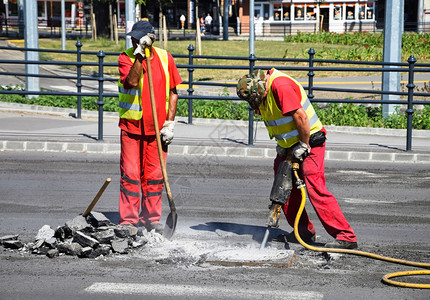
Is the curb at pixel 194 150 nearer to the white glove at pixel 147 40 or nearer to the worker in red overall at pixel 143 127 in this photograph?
the worker in red overall at pixel 143 127

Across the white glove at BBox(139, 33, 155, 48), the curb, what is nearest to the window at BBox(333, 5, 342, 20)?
the curb

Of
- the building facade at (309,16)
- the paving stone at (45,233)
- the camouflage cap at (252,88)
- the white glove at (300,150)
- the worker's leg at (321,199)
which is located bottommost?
the paving stone at (45,233)

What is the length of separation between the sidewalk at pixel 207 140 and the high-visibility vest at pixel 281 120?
16.3ft

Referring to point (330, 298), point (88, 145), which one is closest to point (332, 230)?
point (330, 298)

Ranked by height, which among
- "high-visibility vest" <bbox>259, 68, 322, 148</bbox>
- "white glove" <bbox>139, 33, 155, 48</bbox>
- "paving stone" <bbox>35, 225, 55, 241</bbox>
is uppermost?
"white glove" <bbox>139, 33, 155, 48</bbox>

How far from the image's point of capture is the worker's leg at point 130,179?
277 inches

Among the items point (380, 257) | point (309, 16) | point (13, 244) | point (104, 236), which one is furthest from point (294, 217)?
point (309, 16)

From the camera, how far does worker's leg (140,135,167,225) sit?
7.09m

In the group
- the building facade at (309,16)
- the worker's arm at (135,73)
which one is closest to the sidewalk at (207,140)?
the worker's arm at (135,73)

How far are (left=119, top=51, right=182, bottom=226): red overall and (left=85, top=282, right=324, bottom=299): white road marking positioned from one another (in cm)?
156

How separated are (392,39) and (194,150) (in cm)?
540

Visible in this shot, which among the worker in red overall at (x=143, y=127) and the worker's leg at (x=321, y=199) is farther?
the worker in red overall at (x=143, y=127)

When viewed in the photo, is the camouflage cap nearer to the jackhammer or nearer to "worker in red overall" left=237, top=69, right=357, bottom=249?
"worker in red overall" left=237, top=69, right=357, bottom=249

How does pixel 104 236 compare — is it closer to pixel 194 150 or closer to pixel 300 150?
pixel 300 150
